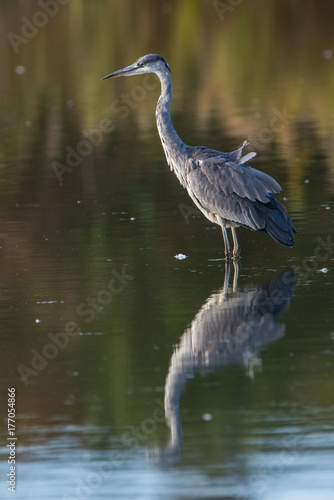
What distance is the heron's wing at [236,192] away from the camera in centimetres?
1080

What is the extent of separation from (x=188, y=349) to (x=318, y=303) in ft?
5.02

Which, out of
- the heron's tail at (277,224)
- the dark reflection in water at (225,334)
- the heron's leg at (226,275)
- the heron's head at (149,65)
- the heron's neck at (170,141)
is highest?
the heron's head at (149,65)

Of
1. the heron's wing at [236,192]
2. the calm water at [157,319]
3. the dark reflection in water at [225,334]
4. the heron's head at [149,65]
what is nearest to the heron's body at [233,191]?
the heron's wing at [236,192]

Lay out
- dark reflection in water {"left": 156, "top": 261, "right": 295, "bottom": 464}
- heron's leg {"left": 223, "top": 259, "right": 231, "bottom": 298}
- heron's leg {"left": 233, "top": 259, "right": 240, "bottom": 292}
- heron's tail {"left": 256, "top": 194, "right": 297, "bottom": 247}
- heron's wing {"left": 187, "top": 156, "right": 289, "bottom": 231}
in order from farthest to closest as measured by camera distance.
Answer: heron's wing {"left": 187, "top": 156, "right": 289, "bottom": 231} < heron's tail {"left": 256, "top": 194, "right": 297, "bottom": 247} < heron's leg {"left": 233, "top": 259, "right": 240, "bottom": 292} < heron's leg {"left": 223, "top": 259, "right": 231, "bottom": 298} < dark reflection in water {"left": 156, "top": 261, "right": 295, "bottom": 464}

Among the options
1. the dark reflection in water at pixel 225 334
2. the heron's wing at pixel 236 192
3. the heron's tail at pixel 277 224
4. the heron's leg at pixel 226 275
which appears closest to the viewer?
the dark reflection in water at pixel 225 334

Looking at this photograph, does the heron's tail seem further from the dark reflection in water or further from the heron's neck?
the heron's neck

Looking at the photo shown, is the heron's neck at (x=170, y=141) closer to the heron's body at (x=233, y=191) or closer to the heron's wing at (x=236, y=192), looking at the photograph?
the heron's body at (x=233, y=191)

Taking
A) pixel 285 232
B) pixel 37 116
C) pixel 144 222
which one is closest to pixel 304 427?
pixel 285 232

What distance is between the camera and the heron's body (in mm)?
10773

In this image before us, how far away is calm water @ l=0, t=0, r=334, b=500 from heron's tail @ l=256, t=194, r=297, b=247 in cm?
21

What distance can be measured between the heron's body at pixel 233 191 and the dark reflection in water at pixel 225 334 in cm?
95

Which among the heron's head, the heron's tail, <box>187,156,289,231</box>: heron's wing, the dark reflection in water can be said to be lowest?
the dark reflection in water

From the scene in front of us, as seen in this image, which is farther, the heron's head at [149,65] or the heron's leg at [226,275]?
the heron's head at [149,65]

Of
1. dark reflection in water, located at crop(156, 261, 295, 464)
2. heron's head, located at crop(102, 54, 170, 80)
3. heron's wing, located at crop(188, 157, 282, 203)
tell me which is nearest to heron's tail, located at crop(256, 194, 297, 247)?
heron's wing, located at crop(188, 157, 282, 203)
